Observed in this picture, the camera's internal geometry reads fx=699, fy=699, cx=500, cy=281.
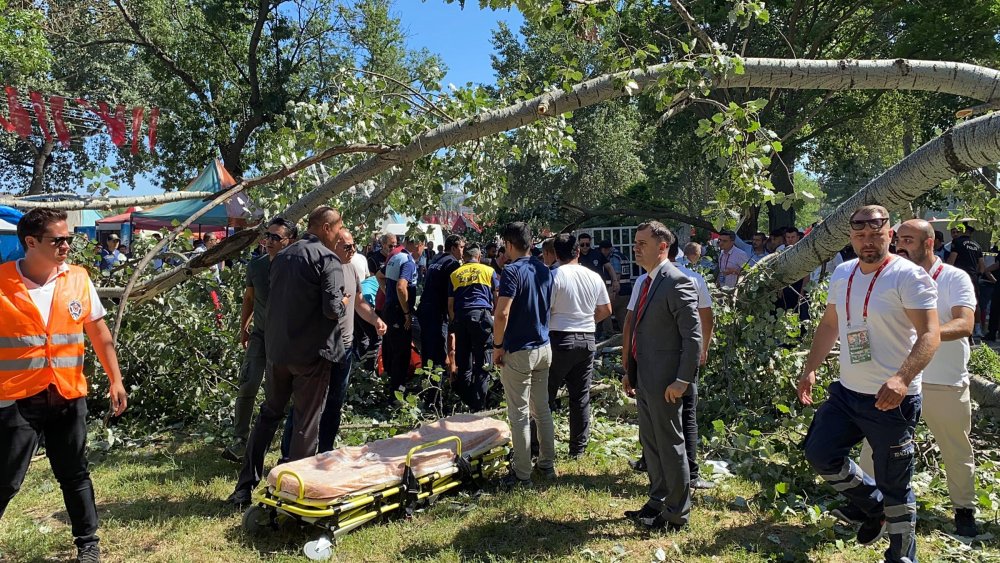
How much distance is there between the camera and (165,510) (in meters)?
4.62

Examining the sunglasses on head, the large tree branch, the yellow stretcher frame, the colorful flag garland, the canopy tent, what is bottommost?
the yellow stretcher frame

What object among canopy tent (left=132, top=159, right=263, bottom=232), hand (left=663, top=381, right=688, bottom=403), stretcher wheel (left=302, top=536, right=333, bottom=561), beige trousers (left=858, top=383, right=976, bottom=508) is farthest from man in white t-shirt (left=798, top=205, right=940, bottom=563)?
canopy tent (left=132, top=159, right=263, bottom=232)

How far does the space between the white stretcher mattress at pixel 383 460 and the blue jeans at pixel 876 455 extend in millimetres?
2217

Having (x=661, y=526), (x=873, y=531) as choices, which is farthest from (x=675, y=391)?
(x=873, y=531)

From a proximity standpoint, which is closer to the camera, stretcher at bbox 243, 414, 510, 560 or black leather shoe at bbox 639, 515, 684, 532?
stretcher at bbox 243, 414, 510, 560

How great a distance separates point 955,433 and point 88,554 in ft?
16.2

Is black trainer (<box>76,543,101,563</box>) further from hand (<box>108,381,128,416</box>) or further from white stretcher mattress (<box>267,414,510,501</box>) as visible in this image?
white stretcher mattress (<box>267,414,510,501</box>)

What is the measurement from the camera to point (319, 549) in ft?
12.7

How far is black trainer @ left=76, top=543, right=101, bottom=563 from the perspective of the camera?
147 inches

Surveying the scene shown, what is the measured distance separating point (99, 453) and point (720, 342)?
17.9 feet

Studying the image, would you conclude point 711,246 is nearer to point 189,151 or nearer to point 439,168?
point 439,168

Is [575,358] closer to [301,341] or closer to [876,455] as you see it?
[301,341]

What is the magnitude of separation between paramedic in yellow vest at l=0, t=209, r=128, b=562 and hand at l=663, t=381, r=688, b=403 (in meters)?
3.06

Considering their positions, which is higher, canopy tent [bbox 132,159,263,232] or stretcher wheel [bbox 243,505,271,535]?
canopy tent [bbox 132,159,263,232]
